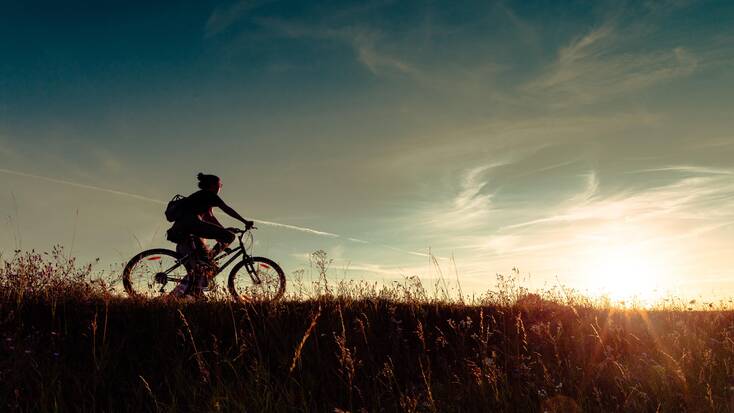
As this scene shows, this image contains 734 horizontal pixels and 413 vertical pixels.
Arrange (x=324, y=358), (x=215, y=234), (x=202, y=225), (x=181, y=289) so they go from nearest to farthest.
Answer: (x=324, y=358)
(x=181, y=289)
(x=202, y=225)
(x=215, y=234)

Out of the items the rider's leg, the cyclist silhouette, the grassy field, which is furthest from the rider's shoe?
the grassy field

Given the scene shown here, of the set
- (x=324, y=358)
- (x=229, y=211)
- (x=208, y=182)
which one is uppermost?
(x=208, y=182)

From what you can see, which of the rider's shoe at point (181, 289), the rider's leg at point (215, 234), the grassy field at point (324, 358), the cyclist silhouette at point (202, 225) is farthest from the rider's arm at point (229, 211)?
the grassy field at point (324, 358)

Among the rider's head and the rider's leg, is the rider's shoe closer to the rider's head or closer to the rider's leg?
the rider's leg

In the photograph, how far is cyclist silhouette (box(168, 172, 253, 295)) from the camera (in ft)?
33.9

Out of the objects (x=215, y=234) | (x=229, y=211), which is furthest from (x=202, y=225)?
(x=229, y=211)

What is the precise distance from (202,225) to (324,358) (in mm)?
5062

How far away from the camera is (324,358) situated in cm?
624

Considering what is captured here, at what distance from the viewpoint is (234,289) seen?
35.0 ft

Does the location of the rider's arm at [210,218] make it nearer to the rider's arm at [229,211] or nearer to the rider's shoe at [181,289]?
the rider's arm at [229,211]

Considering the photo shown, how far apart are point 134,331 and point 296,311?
217 centimetres

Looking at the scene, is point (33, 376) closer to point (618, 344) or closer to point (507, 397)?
point (507, 397)

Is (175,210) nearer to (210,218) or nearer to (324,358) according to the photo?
(210,218)

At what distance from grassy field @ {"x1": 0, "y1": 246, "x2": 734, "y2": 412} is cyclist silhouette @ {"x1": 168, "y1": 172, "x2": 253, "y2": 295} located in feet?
6.96
